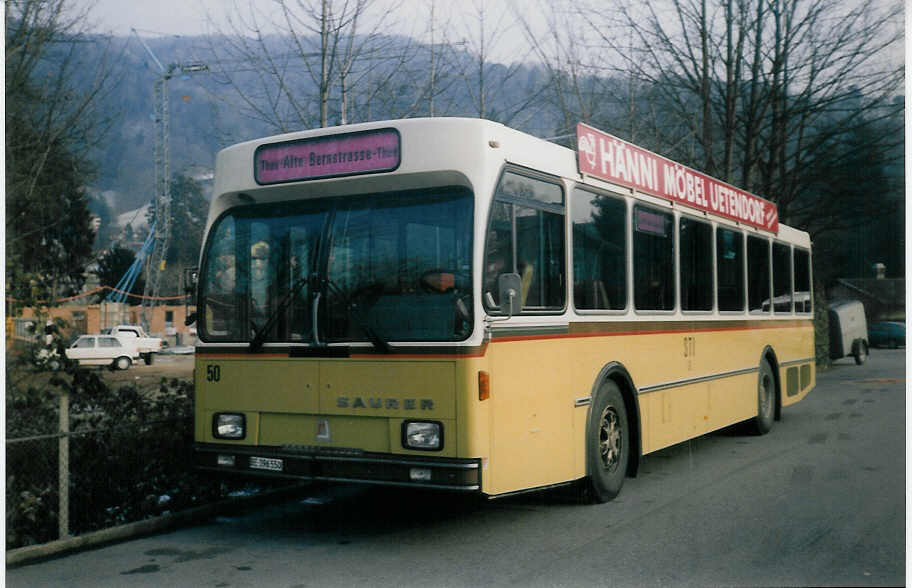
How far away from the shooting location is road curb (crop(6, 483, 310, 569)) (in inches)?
244

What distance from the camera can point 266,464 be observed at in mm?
6590

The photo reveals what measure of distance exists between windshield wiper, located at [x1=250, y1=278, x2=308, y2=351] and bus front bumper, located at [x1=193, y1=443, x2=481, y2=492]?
2.50 ft

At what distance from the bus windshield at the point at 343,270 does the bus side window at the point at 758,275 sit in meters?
6.53

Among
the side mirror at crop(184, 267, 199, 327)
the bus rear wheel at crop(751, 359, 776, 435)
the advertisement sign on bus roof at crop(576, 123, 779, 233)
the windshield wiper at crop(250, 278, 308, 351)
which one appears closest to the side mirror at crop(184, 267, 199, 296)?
the side mirror at crop(184, 267, 199, 327)

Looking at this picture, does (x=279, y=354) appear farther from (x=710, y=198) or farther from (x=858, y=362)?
(x=858, y=362)

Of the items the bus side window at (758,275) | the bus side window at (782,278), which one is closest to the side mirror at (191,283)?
the bus side window at (758,275)

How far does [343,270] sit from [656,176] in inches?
151

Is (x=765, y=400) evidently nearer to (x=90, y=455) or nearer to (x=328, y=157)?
(x=328, y=157)

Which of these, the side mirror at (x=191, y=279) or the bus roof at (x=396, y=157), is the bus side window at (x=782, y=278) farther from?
the side mirror at (x=191, y=279)

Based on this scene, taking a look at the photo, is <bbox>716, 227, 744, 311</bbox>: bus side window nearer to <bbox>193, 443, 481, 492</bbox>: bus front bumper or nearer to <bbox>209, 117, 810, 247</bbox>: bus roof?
<bbox>209, 117, 810, 247</bbox>: bus roof

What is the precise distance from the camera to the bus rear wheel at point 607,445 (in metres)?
7.34

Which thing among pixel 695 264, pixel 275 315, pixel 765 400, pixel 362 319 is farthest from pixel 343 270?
pixel 765 400

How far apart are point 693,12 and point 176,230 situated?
54.8 meters

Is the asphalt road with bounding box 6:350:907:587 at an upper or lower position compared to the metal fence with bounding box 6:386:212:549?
lower
